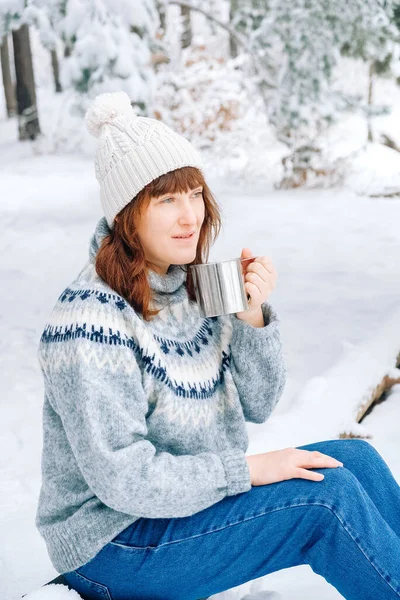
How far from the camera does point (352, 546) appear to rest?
4.56 ft

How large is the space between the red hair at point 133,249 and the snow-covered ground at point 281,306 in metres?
0.64

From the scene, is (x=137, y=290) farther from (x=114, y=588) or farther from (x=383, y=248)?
(x=383, y=248)

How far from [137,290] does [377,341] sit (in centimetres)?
231

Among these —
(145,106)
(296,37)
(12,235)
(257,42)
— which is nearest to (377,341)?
(145,106)

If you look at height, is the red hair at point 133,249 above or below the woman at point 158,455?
above

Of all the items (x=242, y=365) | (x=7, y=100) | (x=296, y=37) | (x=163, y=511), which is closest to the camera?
(x=163, y=511)

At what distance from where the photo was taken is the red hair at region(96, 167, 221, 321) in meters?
1.49

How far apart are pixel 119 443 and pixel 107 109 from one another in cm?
69

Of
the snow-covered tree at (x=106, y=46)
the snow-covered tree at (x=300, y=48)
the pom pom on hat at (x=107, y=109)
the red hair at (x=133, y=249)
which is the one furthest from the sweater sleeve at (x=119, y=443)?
the snow-covered tree at (x=300, y=48)

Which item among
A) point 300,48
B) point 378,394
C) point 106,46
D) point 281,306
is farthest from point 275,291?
point 300,48

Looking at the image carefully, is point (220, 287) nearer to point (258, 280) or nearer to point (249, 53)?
point (258, 280)

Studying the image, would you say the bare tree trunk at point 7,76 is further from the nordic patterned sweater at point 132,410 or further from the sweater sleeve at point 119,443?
the sweater sleeve at point 119,443

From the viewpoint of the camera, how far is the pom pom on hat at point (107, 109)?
5.05 ft

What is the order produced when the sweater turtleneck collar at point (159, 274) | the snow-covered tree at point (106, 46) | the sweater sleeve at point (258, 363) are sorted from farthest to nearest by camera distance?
the snow-covered tree at point (106, 46), the sweater sleeve at point (258, 363), the sweater turtleneck collar at point (159, 274)
